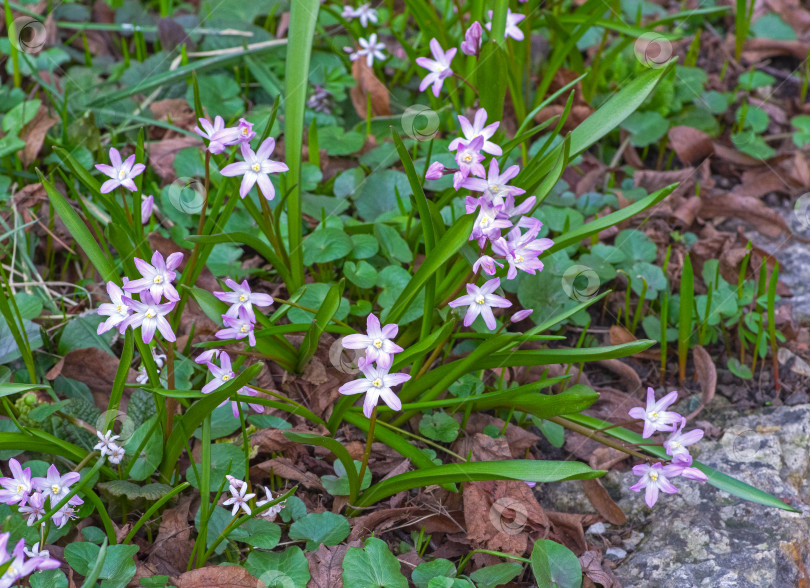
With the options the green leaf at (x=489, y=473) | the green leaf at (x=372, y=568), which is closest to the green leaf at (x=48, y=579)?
the green leaf at (x=372, y=568)

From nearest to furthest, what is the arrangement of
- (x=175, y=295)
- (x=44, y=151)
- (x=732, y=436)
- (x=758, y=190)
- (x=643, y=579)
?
1. (x=175, y=295)
2. (x=643, y=579)
3. (x=732, y=436)
4. (x=44, y=151)
5. (x=758, y=190)

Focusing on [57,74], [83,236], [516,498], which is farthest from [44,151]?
[516,498]

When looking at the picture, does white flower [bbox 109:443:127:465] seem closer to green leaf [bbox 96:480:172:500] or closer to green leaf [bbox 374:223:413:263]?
green leaf [bbox 96:480:172:500]

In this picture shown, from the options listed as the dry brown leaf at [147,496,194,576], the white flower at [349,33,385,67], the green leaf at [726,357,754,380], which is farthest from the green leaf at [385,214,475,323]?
the white flower at [349,33,385,67]

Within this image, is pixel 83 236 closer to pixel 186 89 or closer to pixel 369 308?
pixel 369 308

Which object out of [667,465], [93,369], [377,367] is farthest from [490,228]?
[93,369]
